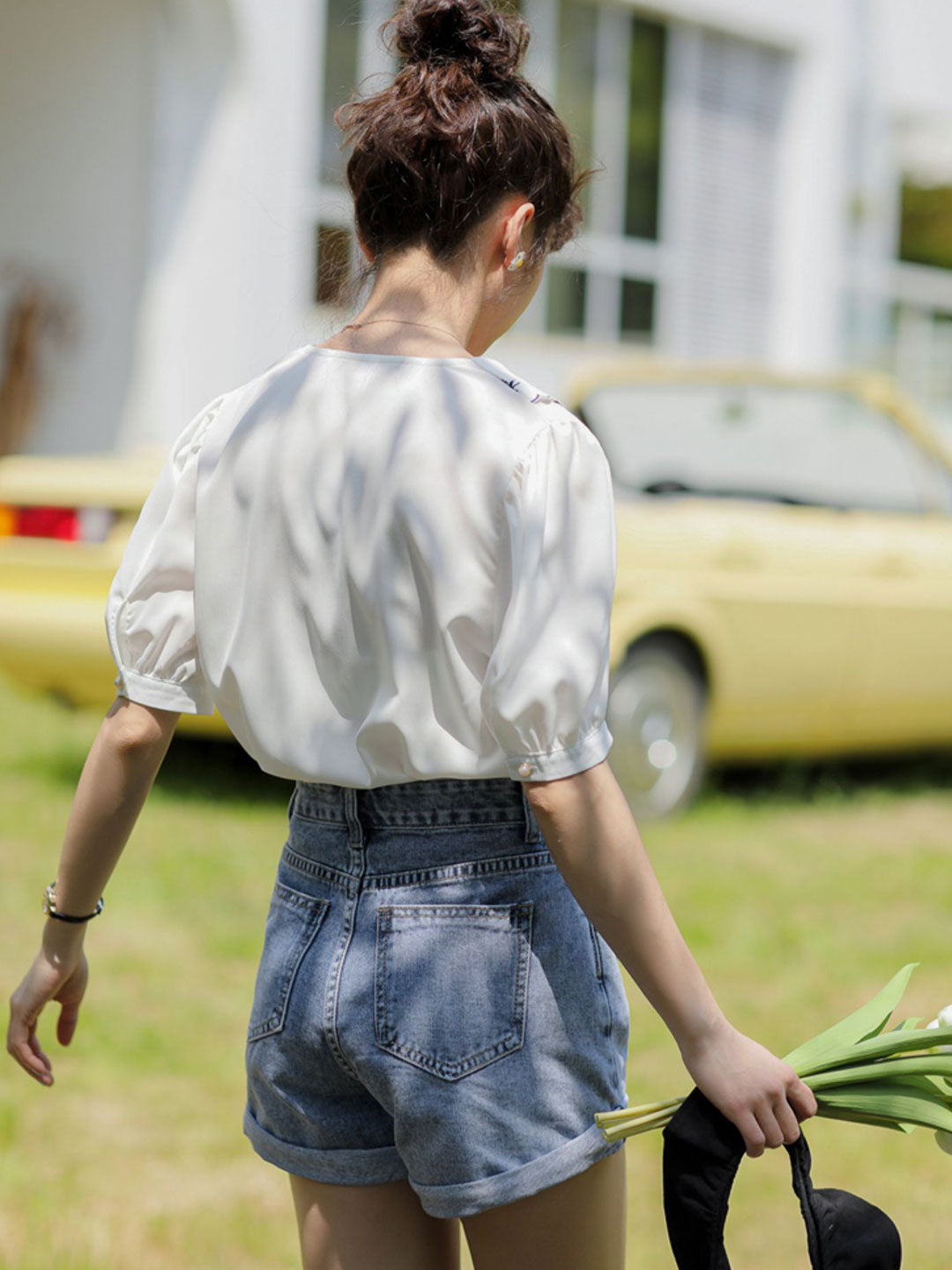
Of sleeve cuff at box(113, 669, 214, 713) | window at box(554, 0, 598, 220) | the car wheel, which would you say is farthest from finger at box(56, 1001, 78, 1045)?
window at box(554, 0, 598, 220)

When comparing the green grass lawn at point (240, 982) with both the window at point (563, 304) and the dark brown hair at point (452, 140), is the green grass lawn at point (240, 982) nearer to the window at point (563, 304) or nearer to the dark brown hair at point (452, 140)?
the dark brown hair at point (452, 140)

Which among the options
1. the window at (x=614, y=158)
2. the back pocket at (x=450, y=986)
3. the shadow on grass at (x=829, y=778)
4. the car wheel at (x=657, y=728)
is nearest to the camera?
the back pocket at (x=450, y=986)

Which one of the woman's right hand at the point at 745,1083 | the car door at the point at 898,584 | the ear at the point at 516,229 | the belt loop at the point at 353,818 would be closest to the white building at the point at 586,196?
the car door at the point at 898,584

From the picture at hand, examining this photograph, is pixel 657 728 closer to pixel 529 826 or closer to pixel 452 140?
pixel 529 826

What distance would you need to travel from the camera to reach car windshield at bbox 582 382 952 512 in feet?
21.6

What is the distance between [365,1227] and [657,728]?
14.5ft

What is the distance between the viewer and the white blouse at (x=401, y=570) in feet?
5.10

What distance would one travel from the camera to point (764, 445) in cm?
676

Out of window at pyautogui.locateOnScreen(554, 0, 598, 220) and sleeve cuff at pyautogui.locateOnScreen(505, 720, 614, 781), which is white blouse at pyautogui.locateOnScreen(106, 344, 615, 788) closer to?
sleeve cuff at pyautogui.locateOnScreen(505, 720, 614, 781)

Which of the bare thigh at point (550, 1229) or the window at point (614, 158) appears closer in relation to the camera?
the bare thigh at point (550, 1229)

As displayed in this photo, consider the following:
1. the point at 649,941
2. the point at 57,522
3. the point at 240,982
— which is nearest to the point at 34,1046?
the point at 649,941

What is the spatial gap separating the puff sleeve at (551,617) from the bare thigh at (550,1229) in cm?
46

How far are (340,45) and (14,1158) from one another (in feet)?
33.4

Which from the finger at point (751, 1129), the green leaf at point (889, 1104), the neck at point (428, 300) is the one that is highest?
the neck at point (428, 300)
